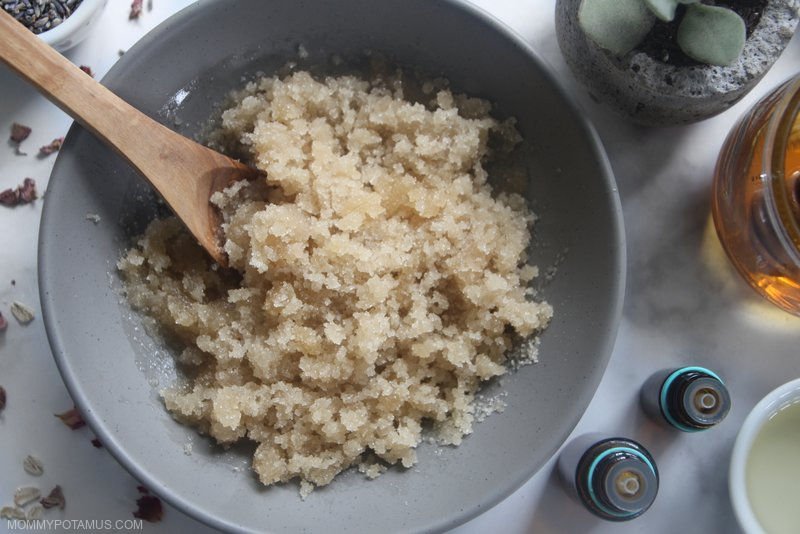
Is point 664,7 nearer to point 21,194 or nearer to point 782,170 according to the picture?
point 782,170

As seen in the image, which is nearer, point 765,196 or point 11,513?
point 765,196

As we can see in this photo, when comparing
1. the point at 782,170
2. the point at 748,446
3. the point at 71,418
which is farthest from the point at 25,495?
the point at 782,170

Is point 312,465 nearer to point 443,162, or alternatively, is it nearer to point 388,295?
point 388,295

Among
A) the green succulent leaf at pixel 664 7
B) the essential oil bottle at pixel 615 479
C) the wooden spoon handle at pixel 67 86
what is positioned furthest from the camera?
the essential oil bottle at pixel 615 479

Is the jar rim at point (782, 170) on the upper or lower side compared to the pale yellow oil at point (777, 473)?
upper

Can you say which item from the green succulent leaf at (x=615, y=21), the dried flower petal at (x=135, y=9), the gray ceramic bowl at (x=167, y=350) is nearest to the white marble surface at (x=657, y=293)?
the dried flower petal at (x=135, y=9)

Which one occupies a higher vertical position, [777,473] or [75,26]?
[75,26]

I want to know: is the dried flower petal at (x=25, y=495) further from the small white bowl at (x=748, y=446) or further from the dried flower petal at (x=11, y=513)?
the small white bowl at (x=748, y=446)

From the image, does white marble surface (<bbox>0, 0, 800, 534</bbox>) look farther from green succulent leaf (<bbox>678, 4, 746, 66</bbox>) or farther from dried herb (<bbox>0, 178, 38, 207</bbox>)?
green succulent leaf (<bbox>678, 4, 746, 66</bbox>)
